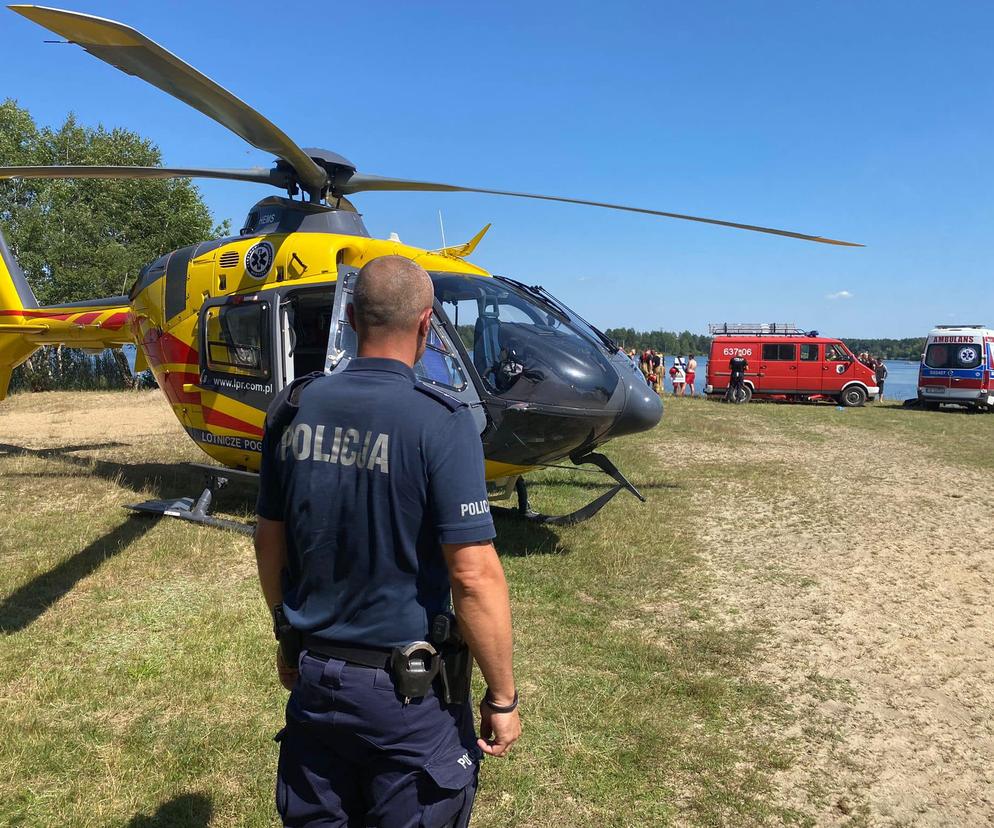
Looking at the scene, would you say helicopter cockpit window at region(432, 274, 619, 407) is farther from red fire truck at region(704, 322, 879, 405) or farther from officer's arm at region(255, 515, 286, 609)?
red fire truck at region(704, 322, 879, 405)

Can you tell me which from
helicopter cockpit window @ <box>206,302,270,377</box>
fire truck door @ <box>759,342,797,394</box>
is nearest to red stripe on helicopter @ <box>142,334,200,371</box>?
helicopter cockpit window @ <box>206,302,270,377</box>

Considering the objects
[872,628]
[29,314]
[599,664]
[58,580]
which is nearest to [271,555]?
[599,664]

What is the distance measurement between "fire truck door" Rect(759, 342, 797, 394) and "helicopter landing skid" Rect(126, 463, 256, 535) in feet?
64.0

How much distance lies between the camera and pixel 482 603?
65.3 inches

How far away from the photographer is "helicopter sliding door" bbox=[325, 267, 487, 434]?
16.6 ft

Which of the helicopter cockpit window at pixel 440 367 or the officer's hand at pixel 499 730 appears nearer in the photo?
the officer's hand at pixel 499 730

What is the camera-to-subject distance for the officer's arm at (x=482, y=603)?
5.43ft

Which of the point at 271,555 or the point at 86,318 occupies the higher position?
the point at 86,318

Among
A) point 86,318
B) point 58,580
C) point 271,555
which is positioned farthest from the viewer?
point 86,318

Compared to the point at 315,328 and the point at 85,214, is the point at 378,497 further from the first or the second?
the point at 85,214

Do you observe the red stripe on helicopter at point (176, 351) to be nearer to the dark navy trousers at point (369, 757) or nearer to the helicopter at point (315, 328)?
the helicopter at point (315, 328)

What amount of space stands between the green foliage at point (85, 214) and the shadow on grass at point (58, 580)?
21080 mm

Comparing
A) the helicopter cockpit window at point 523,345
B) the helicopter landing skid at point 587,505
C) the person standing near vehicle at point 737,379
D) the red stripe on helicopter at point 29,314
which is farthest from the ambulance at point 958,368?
the red stripe on helicopter at point 29,314

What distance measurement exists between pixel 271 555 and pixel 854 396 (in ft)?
75.5
